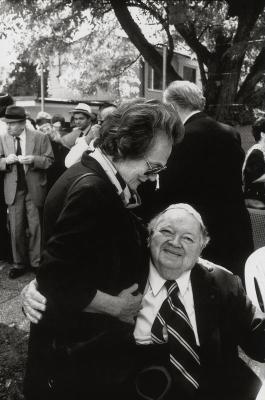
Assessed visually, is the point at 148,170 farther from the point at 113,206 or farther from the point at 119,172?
the point at 113,206

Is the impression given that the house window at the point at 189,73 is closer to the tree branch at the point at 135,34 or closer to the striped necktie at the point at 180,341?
the tree branch at the point at 135,34

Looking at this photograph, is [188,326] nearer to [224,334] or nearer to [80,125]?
[224,334]

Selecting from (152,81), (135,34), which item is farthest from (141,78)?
(135,34)

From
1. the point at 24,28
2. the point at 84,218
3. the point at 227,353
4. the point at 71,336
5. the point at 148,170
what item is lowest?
the point at 227,353

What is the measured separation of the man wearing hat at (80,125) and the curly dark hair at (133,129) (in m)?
4.20

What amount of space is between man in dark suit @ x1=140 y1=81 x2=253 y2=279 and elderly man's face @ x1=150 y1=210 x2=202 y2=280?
71 cm

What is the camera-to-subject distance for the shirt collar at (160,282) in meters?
1.91

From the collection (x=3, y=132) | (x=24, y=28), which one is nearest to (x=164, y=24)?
(x=24, y=28)

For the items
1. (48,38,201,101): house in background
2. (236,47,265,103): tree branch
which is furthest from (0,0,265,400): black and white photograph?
(48,38,201,101): house in background

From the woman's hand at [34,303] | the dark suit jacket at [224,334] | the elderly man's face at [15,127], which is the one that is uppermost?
the elderly man's face at [15,127]

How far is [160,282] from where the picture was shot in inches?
75.9

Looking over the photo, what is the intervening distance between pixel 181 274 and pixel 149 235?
22 centimetres

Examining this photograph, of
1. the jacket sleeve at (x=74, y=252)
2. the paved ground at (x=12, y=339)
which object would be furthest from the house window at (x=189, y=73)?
the jacket sleeve at (x=74, y=252)

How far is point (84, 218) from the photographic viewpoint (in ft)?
4.68
